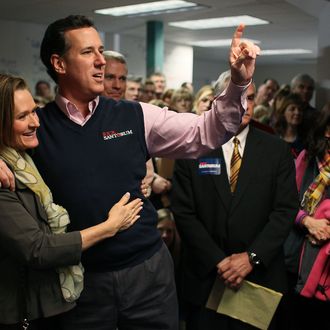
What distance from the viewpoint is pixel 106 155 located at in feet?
5.26

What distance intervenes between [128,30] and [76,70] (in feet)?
26.9

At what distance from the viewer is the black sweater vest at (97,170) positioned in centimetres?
158

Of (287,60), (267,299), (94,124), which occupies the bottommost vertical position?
(287,60)

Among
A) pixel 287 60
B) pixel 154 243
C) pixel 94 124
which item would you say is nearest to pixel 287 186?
pixel 154 243

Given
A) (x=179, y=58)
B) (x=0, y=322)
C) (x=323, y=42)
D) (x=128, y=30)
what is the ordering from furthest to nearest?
1. (x=179, y=58)
2. (x=128, y=30)
3. (x=323, y=42)
4. (x=0, y=322)

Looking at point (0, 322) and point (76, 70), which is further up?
point (76, 70)

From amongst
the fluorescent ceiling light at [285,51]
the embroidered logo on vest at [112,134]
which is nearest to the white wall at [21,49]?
the fluorescent ceiling light at [285,51]

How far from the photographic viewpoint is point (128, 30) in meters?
9.45

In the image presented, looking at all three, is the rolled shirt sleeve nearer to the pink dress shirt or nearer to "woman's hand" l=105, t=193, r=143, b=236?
the pink dress shirt

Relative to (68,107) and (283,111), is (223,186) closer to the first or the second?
(68,107)

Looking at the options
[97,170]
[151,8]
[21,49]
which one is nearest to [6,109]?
[97,170]

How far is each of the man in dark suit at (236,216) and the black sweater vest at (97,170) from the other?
610mm

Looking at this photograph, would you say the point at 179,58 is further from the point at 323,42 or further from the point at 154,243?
the point at 154,243

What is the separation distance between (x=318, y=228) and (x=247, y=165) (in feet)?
1.82
